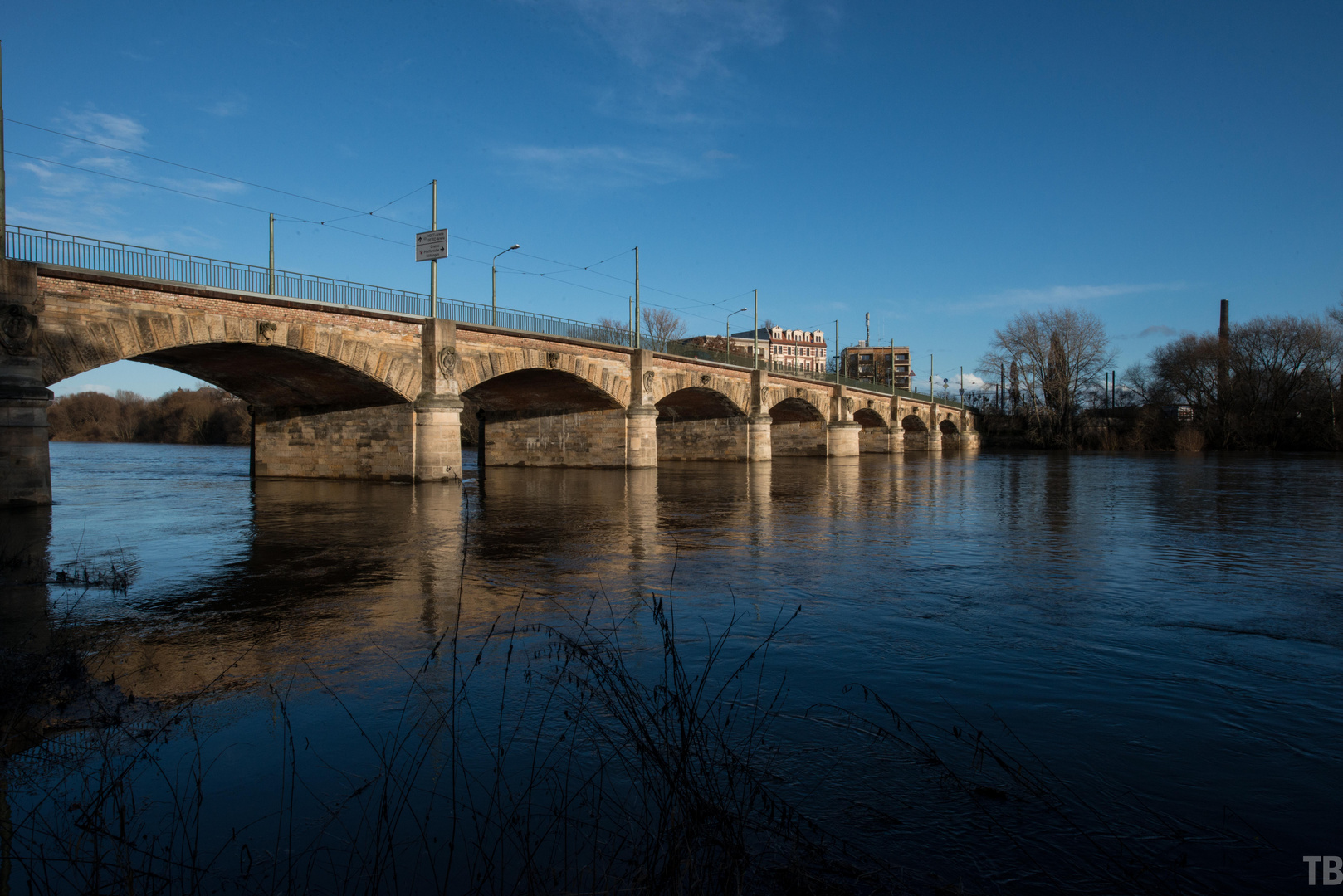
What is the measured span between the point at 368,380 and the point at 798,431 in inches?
1480

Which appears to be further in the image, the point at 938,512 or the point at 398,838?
the point at 938,512

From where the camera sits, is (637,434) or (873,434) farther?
(873,434)

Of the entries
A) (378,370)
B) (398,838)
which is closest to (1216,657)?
(398,838)

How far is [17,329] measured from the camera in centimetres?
1622

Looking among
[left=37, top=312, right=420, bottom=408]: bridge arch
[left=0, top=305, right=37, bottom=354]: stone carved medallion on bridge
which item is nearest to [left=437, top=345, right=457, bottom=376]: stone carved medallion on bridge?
[left=37, top=312, right=420, bottom=408]: bridge arch

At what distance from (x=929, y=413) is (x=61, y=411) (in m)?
123

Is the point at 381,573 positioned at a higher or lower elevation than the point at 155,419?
lower

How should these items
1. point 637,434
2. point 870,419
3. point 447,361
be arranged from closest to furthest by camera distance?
point 447,361 → point 637,434 → point 870,419

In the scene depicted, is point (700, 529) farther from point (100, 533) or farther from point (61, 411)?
point (61, 411)

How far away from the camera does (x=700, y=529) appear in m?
14.2

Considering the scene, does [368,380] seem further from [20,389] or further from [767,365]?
[767,365]
